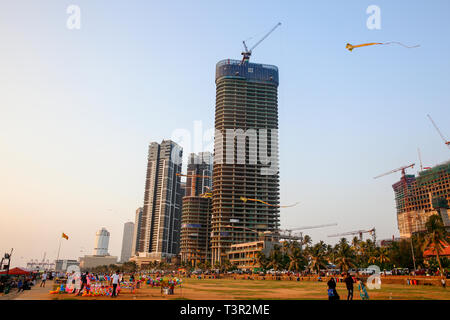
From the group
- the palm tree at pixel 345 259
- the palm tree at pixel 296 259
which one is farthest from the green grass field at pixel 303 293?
the palm tree at pixel 296 259

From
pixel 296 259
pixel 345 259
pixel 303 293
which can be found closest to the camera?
pixel 303 293

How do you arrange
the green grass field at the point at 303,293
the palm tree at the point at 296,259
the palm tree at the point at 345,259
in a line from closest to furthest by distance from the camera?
the green grass field at the point at 303,293
the palm tree at the point at 345,259
the palm tree at the point at 296,259

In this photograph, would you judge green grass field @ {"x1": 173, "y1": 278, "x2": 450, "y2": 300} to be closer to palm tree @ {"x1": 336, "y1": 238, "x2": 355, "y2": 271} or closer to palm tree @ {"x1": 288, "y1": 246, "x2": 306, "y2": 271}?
palm tree @ {"x1": 336, "y1": 238, "x2": 355, "y2": 271}

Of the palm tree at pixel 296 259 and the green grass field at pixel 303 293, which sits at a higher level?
the palm tree at pixel 296 259

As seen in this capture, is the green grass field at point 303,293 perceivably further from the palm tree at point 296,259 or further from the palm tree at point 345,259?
the palm tree at point 296,259

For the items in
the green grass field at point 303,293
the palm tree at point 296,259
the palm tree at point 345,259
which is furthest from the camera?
the palm tree at point 296,259

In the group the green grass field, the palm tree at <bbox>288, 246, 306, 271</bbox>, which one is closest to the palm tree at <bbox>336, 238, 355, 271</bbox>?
the palm tree at <bbox>288, 246, 306, 271</bbox>

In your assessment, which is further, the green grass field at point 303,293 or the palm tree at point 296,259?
the palm tree at point 296,259

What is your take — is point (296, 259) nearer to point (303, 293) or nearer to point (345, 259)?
point (345, 259)

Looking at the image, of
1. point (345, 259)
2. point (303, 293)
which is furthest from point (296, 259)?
point (303, 293)

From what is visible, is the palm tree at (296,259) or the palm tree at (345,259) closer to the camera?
the palm tree at (345,259)

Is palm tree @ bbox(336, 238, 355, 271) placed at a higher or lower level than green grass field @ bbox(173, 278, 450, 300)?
higher
